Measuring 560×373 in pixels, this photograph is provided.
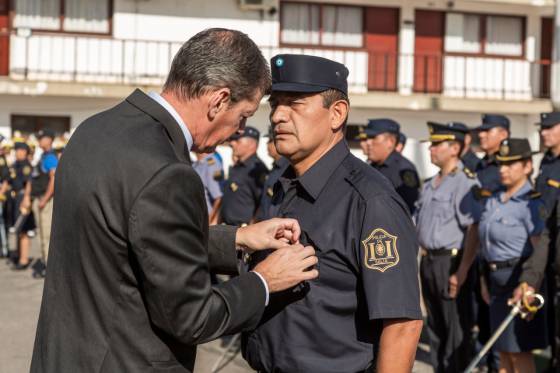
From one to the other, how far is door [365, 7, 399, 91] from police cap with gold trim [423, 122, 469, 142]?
14.9 m

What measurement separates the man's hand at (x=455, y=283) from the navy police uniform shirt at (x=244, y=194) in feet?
9.51

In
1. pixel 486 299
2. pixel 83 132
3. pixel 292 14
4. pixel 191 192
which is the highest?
pixel 292 14

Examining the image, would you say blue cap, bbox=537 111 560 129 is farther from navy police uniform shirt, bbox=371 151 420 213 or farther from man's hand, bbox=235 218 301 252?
man's hand, bbox=235 218 301 252

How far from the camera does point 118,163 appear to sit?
2.11 metres

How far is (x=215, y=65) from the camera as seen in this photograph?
7.37 ft

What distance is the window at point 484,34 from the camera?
21672mm

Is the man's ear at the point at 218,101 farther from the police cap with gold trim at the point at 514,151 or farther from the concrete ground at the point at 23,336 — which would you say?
the concrete ground at the point at 23,336

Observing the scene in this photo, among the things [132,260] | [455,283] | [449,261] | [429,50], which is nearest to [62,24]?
[429,50]

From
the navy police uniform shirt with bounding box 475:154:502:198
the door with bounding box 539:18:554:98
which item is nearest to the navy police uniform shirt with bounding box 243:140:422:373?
the navy police uniform shirt with bounding box 475:154:502:198

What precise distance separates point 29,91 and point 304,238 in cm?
1711

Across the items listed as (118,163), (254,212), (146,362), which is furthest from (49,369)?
(254,212)

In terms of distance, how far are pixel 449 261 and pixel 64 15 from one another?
1627cm

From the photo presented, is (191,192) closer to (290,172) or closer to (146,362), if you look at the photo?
(146,362)

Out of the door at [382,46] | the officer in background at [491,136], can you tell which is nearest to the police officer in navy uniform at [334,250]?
the officer in background at [491,136]
